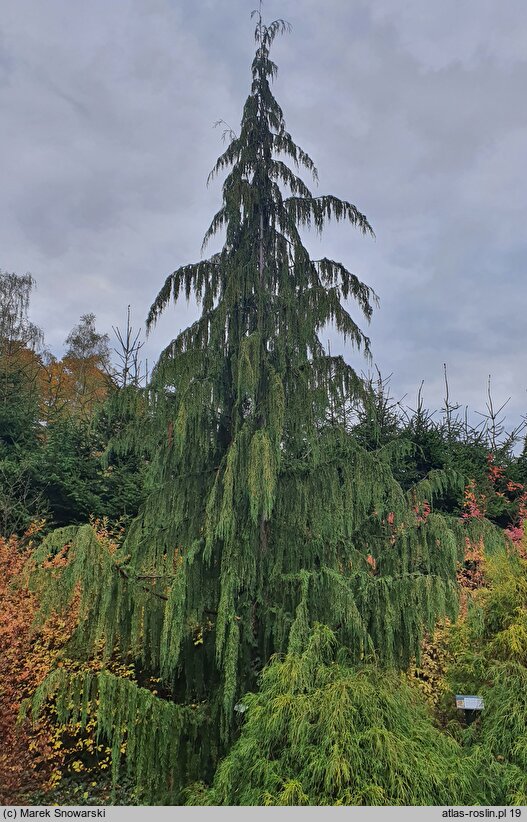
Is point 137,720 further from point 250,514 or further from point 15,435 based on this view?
point 15,435

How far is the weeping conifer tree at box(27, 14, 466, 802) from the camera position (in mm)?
2945

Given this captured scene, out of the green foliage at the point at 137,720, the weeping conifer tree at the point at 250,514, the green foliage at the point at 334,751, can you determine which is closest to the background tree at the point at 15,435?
the weeping conifer tree at the point at 250,514

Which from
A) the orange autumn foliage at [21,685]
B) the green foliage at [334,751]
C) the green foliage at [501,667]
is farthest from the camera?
the orange autumn foliage at [21,685]

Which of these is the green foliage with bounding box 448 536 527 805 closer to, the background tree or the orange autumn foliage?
the orange autumn foliage

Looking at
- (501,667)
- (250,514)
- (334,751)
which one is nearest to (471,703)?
(501,667)

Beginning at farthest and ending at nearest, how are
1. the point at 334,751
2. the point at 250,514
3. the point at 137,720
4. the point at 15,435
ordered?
the point at 15,435 < the point at 250,514 < the point at 137,720 < the point at 334,751

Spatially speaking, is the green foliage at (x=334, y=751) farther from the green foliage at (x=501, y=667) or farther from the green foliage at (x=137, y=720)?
the green foliage at (x=501, y=667)

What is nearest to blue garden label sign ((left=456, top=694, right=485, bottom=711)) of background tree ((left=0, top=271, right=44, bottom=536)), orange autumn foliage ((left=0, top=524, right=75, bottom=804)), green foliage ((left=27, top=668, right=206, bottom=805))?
green foliage ((left=27, top=668, right=206, bottom=805))

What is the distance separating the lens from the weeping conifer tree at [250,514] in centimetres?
295

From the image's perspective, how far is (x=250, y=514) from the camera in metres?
3.40

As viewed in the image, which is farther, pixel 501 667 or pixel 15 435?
pixel 15 435

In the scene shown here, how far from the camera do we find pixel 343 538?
380 centimetres

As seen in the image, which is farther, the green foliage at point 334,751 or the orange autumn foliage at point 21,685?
the orange autumn foliage at point 21,685

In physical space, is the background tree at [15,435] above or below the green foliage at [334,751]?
above
